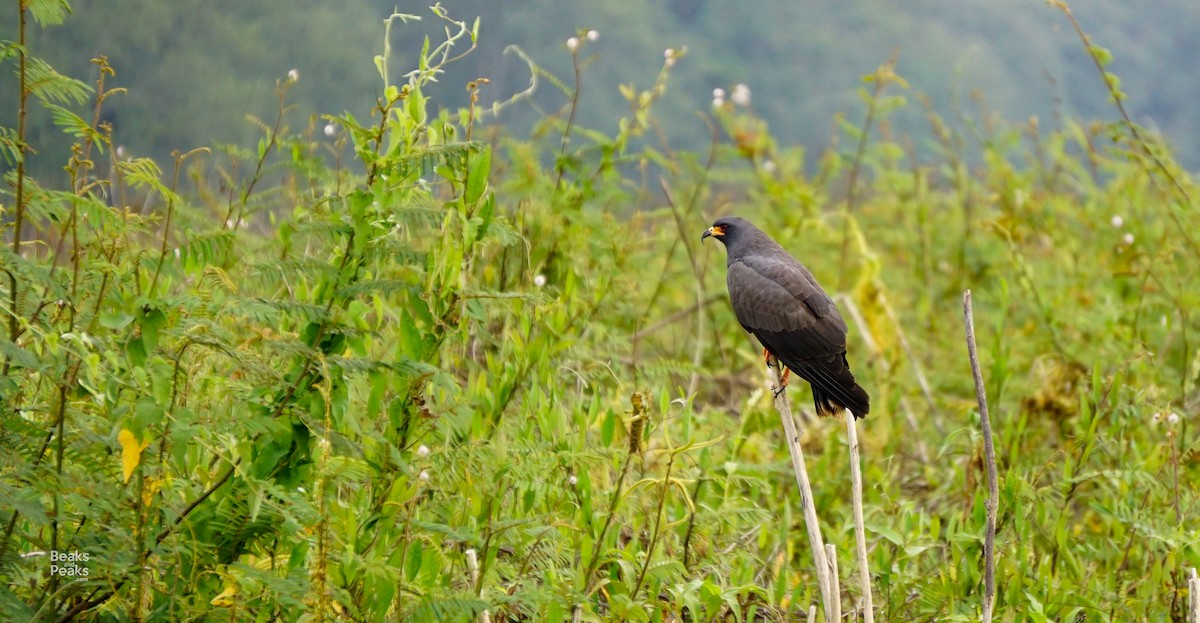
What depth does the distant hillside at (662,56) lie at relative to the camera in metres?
5.29

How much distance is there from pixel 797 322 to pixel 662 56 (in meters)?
3.89

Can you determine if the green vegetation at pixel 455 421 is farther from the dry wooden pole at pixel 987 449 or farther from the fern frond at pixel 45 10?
the dry wooden pole at pixel 987 449

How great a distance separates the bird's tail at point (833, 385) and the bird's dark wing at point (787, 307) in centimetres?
4

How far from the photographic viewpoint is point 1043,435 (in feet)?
17.3

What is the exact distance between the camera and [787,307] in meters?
→ 3.99

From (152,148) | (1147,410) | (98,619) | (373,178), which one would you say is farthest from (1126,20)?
(98,619)

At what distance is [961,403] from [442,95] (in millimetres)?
3501

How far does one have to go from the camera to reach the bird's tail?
11.9ft

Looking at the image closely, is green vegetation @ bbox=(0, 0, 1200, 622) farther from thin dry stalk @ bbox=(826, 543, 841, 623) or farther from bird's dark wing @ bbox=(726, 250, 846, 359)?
bird's dark wing @ bbox=(726, 250, 846, 359)

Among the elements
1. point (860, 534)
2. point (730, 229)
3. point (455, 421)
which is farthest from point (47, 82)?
point (730, 229)

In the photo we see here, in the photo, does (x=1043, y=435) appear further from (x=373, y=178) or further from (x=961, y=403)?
(x=373, y=178)

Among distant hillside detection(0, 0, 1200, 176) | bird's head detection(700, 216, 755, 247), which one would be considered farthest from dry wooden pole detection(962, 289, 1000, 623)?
distant hillside detection(0, 0, 1200, 176)

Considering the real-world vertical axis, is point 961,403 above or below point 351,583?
below

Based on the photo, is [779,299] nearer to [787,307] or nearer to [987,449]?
[787,307]
